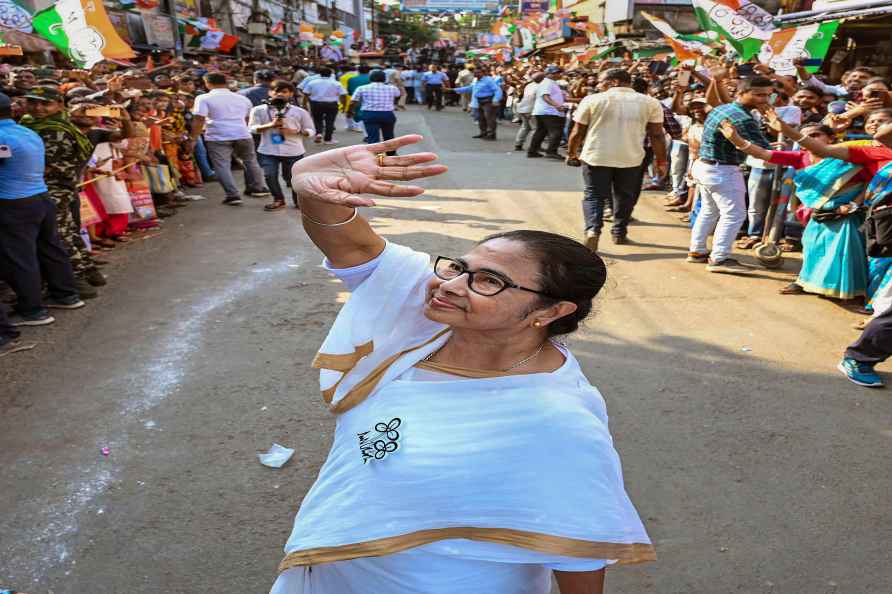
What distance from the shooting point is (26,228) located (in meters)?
4.75

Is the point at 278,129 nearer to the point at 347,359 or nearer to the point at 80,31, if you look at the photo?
the point at 80,31

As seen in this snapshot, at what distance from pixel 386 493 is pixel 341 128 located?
16806mm

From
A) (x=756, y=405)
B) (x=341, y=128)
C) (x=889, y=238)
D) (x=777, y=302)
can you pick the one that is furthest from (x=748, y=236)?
(x=341, y=128)

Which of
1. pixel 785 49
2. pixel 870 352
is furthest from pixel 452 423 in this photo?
pixel 785 49

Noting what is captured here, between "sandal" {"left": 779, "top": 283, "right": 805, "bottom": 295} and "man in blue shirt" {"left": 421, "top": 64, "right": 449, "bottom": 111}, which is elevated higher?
"man in blue shirt" {"left": 421, "top": 64, "right": 449, "bottom": 111}

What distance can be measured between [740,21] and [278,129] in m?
5.53

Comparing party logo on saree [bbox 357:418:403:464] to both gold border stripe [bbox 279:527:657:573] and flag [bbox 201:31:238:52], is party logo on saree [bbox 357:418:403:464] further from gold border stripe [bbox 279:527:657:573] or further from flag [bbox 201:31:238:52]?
flag [bbox 201:31:238:52]

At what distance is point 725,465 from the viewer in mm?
3258

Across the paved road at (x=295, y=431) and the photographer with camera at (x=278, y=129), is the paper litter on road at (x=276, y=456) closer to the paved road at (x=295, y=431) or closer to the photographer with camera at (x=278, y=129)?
the paved road at (x=295, y=431)

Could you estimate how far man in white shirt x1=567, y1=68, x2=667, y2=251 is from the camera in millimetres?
6387

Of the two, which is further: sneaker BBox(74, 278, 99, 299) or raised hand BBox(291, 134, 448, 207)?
sneaker BBox(74, 278, 99, 299)

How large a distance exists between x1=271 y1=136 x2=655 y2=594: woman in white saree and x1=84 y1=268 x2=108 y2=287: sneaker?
479 cm

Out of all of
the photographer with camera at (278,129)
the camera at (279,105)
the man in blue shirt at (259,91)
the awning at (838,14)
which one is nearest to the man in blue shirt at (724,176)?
the photographer with camera at (278,129)

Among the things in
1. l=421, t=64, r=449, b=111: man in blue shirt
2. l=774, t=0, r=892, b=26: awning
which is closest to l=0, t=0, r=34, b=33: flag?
l=774, t=0, r=892, b=26: awning
